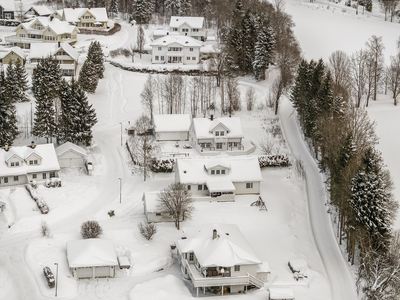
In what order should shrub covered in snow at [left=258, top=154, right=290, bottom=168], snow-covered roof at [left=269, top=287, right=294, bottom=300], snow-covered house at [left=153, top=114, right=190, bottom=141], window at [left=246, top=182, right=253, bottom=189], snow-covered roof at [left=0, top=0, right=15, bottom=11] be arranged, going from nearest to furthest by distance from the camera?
snow-covered roof at [left=269, top=287, right=294, bottom=300], window at [left=246, top=182, right=253, bottom=189], shrub covered in snow at [left=258, top=154, right=290, bottom=168], snow-covered house at [left=153, top=114, right=190, bottom=141], snow-covered roof at [left=0, top=0, right=15, bottom=11]

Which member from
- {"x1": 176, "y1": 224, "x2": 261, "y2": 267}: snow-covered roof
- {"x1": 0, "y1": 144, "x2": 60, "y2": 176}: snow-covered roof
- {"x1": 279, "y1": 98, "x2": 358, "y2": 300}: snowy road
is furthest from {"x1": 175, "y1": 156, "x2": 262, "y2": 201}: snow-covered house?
{"x1": 0, "y1": 144, "x2": 60, "y2": 176}: snow-covered roof

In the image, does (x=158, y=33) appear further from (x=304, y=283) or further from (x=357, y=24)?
(x=304, y=283)

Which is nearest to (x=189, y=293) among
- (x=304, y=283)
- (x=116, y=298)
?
(x=116, y=298)

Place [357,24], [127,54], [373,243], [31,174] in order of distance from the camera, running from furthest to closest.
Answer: [357,24]
[127,54]
[31,174]
[373,243]

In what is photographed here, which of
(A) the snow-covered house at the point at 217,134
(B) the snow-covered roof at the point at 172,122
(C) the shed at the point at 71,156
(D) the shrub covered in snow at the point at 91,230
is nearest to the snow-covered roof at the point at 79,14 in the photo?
(B) the snow-covered roof at the point at 172,122

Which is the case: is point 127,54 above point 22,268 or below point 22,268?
above

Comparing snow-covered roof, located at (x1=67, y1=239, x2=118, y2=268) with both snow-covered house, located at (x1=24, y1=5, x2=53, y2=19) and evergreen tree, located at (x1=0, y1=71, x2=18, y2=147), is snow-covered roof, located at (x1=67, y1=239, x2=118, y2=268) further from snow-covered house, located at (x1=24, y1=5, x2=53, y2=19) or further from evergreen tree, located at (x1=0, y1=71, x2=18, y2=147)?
snow-covered house, located at (x1=24, y1=5, x2=53, y2=19)

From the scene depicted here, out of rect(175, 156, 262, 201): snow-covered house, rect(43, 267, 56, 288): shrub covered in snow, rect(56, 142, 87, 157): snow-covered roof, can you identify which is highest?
rect(56, 142, 87, 157): snow-covered roof
